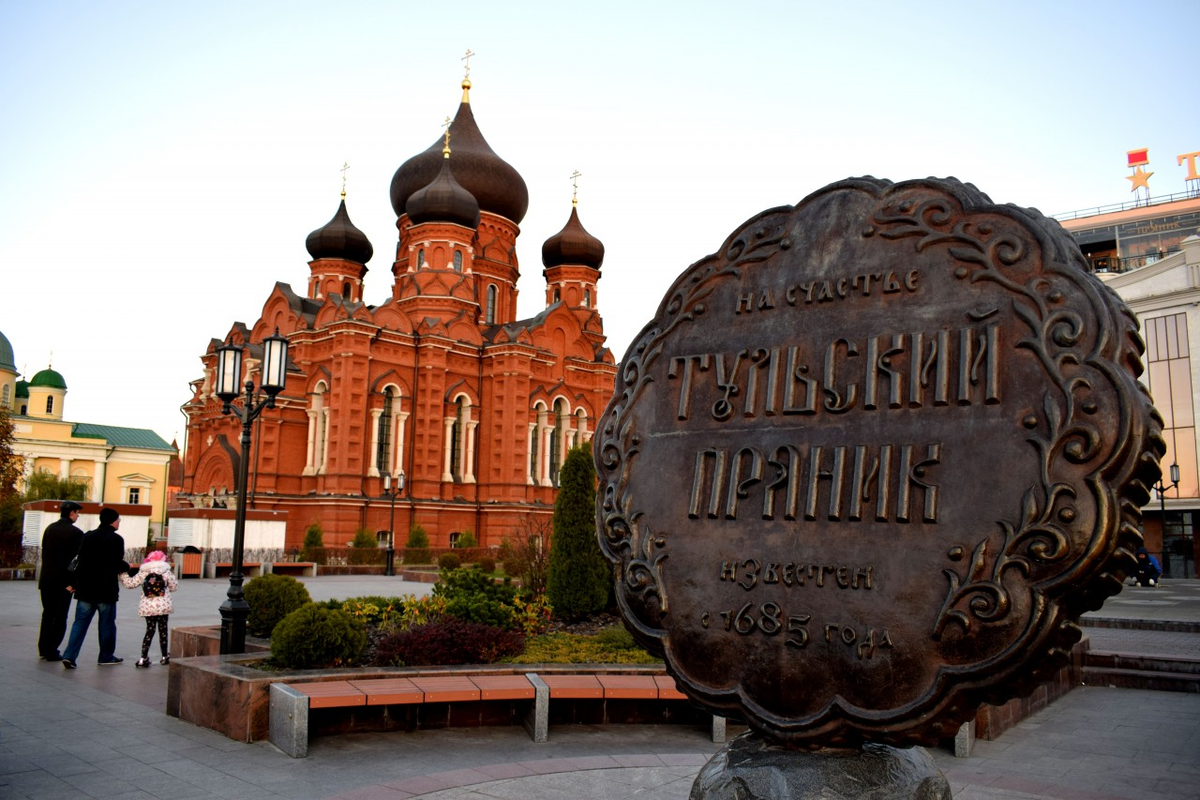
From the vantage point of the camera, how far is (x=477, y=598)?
32.3 feet

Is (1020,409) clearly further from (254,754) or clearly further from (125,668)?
(125,668)

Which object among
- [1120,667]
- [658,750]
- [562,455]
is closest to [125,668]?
[658,750]

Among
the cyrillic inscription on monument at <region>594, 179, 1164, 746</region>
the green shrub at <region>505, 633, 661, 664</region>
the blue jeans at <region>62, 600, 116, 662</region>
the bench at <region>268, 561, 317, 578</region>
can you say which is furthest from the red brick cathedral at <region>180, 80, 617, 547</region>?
the cyrillic inscription on monument at <region>594, 179, 1164, 746</region>

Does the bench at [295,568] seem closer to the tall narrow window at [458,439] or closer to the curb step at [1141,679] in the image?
the tall narrow window at [458,439]

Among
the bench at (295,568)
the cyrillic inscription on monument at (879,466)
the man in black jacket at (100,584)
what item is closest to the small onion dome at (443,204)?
the bench at (295,568)

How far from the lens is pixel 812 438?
3.75m

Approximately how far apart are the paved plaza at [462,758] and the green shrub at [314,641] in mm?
857

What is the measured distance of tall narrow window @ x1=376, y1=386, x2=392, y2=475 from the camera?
3600cm

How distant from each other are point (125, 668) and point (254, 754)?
15.2 ft

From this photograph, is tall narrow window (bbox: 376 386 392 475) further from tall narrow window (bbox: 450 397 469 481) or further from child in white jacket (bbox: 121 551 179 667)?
child in white jacket (bbox: 121 551 179 667)

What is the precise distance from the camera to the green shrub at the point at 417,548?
31719mm

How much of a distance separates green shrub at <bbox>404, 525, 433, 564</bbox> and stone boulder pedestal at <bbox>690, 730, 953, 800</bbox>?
1143 inches

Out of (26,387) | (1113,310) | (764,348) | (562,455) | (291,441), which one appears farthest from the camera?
(26,387)

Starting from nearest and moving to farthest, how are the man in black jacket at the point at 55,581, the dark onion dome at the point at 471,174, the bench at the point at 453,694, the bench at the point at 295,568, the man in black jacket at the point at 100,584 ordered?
1. the bench at the point at 453,694
2. the man in black jacket at the point at 100,584
3. the man in black jacket at the point at 55,581
4. the bench at the point at 295,568
5. the dark onion dome at the point at 471,174
